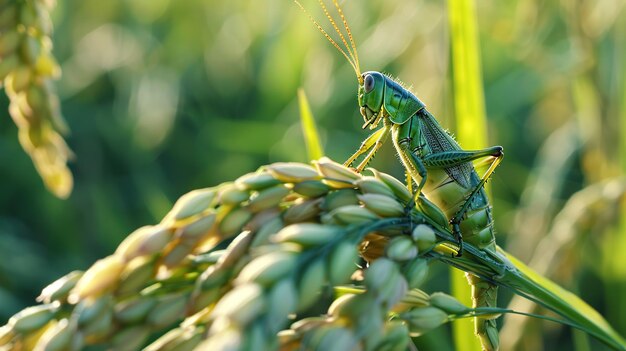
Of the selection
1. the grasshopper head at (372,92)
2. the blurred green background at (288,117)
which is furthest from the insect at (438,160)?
the blurred green background at (288,117)

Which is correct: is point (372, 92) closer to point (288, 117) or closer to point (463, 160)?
point (463, 160)

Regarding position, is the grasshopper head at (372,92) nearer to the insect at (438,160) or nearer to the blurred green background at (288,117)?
the insect at (438,160)

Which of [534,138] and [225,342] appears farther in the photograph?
[534,138]

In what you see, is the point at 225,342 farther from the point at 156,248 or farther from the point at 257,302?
the point at 156,248

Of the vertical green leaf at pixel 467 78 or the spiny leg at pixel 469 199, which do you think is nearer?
the spiny leg at pixel 469 199

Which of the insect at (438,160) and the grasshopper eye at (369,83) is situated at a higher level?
the grasshopper eye at (369,83)

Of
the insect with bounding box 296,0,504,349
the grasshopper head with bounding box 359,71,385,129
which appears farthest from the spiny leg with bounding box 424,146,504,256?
the grasshopper head with bounding box 359,71,385,129

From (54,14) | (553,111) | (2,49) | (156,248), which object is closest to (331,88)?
(553,111)
